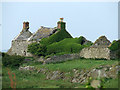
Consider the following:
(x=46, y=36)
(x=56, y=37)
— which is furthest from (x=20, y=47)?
(x=56, y=37)

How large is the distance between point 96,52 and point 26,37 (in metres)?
22.9

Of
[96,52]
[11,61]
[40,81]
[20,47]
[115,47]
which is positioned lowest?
[40,81]

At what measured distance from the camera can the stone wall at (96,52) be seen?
128ft

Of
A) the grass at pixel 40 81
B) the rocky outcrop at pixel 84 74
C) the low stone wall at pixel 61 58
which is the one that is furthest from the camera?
the low stone wall at pixel 61 58

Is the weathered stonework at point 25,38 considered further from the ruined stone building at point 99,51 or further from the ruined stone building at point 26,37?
the ruined stone building at point 99,51

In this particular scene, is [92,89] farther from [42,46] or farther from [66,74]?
[42,46]

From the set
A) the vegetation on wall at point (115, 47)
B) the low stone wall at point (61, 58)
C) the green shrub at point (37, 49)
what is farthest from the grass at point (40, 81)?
the green shrub at point (37, 49)

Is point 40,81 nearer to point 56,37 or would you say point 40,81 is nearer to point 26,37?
point 56,37

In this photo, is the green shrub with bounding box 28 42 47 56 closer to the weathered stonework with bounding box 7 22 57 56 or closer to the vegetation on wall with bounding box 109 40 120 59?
the weathered stonework with bounding box 7 22 57 56

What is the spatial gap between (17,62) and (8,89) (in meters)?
12.5

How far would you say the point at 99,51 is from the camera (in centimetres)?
3991

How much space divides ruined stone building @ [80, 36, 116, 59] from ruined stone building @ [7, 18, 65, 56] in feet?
40.5

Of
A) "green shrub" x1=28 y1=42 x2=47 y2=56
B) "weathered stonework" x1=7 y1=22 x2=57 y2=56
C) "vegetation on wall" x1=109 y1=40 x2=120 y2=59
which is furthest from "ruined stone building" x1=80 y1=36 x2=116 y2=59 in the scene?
"weathered stonework" x1=7 y1=22 x2=57 y2=56

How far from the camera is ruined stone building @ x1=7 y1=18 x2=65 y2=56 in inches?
2048
